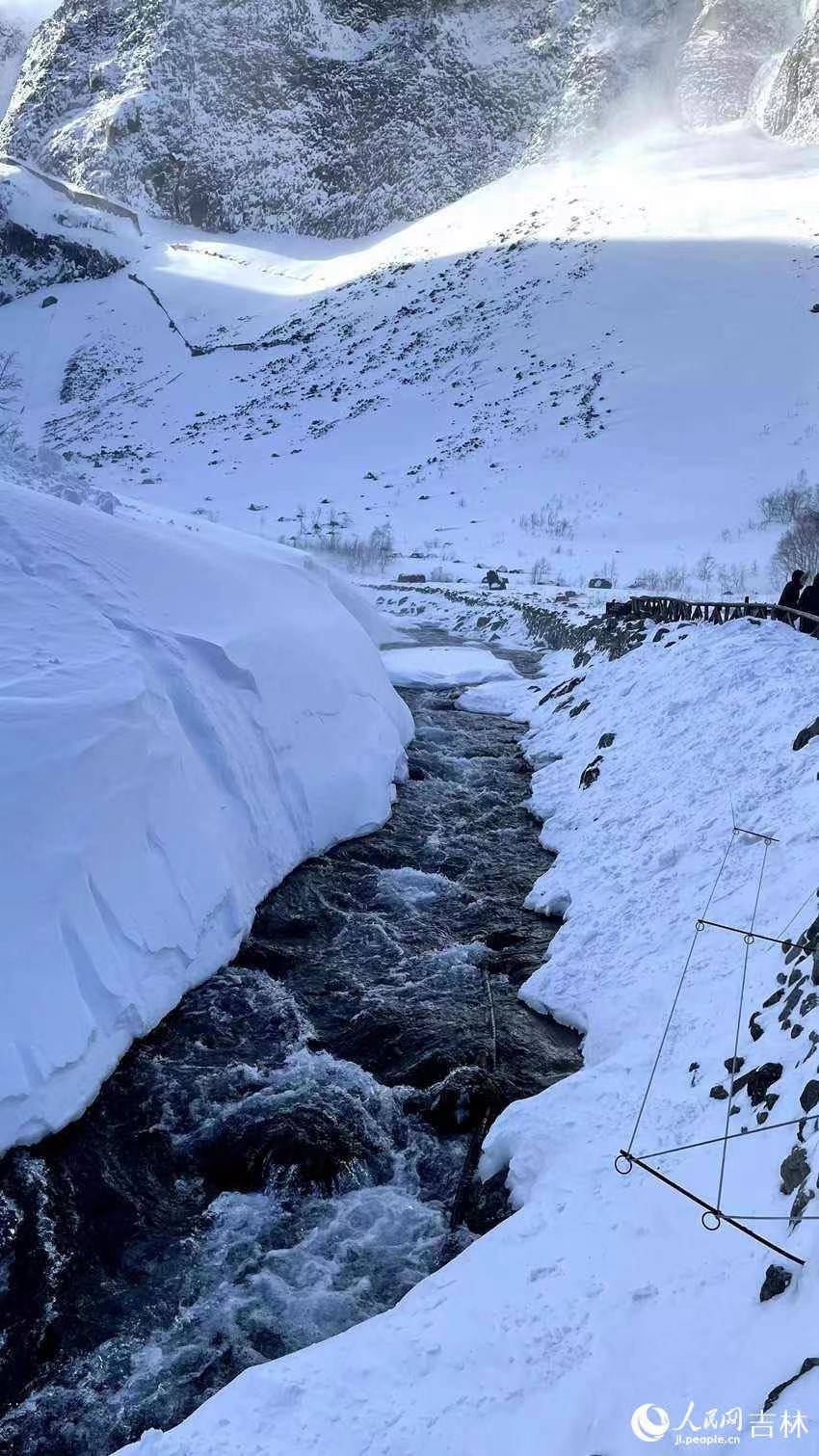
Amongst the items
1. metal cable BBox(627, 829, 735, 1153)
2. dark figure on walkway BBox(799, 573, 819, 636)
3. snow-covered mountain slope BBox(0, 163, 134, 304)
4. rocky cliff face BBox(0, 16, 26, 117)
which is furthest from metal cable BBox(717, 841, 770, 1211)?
rocky cliff face BBox(0, 16, 26, 117)

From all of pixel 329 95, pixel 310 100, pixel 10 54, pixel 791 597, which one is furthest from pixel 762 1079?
pixel 10 54

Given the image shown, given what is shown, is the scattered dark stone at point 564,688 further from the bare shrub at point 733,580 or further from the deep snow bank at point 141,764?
the bare shrub at point 733,580

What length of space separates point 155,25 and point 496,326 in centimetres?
8749

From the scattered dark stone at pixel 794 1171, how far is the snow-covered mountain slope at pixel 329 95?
119368 millimetres

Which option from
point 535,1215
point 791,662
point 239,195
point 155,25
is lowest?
point 535,1215

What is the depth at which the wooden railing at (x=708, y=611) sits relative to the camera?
1359 centimetres

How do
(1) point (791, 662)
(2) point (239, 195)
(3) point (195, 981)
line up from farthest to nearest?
(2) point (239, 195)
(1) point (791, 662)
(3) point (195, 981)

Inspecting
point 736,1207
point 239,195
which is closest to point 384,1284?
point 736,1207

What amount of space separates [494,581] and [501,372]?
124ft

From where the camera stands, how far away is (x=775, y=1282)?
14.7 feet

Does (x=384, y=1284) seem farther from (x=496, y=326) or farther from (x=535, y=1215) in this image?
(x=496, y=326)

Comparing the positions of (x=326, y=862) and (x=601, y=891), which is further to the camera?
(x=326, y=862)

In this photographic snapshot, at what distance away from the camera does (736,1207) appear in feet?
17.3

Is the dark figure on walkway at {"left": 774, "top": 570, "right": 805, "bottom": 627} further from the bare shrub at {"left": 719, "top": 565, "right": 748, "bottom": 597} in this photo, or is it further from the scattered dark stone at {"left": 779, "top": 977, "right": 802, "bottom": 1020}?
the bare shrub at {"left": 719, "top": 565, "right": 748, "bottom": 597}
